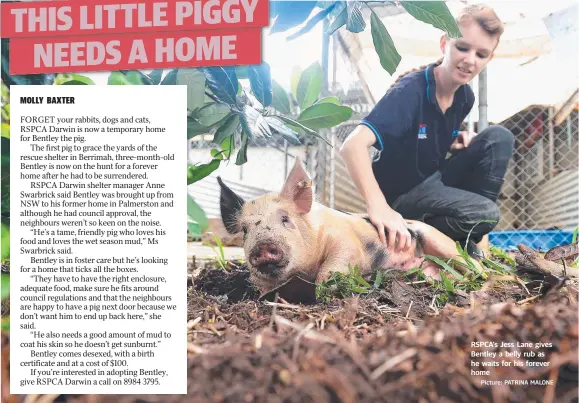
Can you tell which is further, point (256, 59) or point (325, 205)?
point (325, 205)

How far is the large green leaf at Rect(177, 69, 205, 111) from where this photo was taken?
49.6 inches

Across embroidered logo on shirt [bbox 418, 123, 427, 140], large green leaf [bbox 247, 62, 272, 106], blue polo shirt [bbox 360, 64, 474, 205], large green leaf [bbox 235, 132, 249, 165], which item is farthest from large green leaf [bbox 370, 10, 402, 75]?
large green leaf [bbox 235, 132, 249, 165]

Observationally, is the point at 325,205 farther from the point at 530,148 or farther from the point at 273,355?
the point at 273,355

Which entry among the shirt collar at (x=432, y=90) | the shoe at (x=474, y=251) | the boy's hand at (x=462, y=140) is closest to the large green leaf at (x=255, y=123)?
the shirt collar at (x=432, y=90)

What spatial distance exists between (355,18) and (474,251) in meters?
0.89

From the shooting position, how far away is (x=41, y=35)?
1.23 meters

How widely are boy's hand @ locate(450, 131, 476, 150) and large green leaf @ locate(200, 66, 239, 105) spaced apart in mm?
781

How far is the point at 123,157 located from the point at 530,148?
130 centimetres

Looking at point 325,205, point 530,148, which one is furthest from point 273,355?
point 530,148

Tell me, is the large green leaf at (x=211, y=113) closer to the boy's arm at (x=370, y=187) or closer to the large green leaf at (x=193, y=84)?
the large green leaf at (x=193, y=84)

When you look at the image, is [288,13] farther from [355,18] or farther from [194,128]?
[194,128]

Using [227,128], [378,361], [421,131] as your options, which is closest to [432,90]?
[421,131]

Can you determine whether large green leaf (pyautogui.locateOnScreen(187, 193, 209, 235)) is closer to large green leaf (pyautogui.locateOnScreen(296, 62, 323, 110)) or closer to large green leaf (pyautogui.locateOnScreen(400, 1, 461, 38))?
large green leaf (pyautogui.locateOnScreen(296, 62, 323, 110))

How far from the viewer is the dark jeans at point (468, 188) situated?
1678mm
